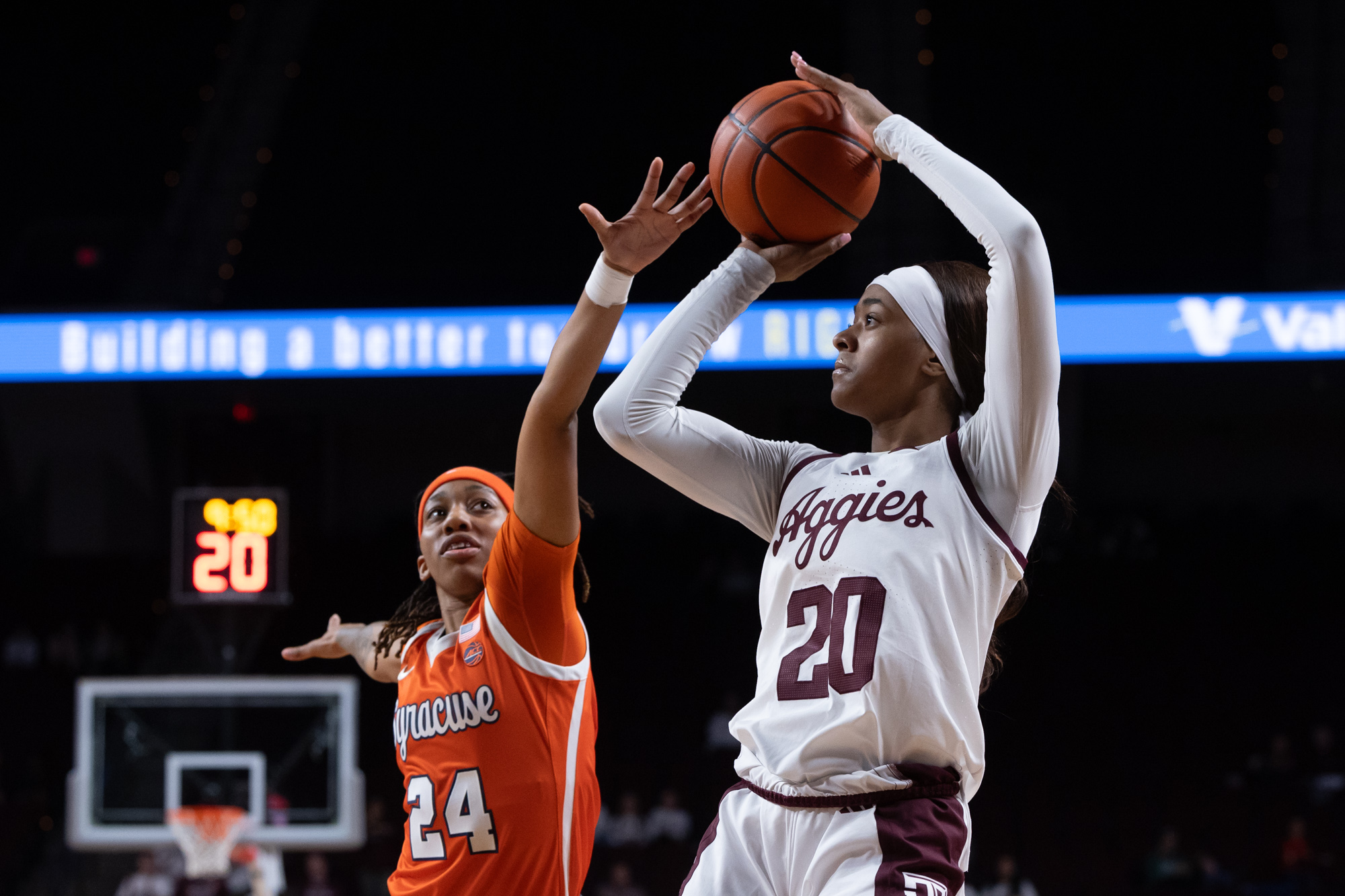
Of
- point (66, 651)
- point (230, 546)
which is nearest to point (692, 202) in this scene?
point (230, 546)

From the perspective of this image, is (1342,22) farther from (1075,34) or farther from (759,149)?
(759,149)

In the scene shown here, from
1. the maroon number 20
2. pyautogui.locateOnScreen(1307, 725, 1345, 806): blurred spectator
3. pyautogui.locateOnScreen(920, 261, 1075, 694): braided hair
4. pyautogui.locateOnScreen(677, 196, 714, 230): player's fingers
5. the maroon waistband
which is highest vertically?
pyautogui.locateOnScreen(677, 196, 714, 230): player's fingers

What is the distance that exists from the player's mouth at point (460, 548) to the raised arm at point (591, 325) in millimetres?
574

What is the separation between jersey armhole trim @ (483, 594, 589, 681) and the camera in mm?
2777

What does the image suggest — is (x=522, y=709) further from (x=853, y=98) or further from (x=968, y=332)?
(x=853, y=98)

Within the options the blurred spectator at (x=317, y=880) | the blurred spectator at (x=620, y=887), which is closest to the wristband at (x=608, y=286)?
the blurred spectator at (x=620, y=887)

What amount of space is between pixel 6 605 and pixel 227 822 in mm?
7135

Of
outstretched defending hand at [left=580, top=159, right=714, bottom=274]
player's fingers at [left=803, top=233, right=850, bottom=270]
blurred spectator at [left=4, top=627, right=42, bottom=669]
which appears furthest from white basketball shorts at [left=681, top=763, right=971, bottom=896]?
blurred spectator at [left=4, top=627, right=42, bottom=669]

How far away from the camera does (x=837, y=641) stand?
83.2 inches

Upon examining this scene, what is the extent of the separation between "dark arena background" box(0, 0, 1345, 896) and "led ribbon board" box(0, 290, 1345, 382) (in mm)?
286

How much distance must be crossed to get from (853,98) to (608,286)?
0.62m

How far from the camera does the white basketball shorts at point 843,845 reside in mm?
1994

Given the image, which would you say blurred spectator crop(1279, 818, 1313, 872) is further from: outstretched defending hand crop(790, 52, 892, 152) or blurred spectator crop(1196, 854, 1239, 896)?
outstretched defending hand crop(790, 52, 892, 152)

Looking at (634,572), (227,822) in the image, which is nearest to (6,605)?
(634,572)
